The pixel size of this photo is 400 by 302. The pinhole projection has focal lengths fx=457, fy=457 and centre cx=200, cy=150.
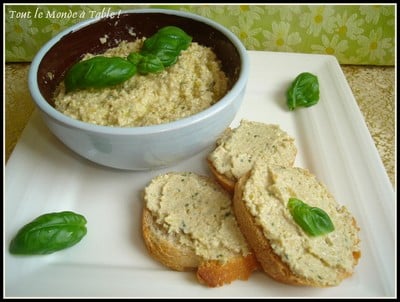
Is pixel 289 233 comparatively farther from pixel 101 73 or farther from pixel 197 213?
pixel 101 73

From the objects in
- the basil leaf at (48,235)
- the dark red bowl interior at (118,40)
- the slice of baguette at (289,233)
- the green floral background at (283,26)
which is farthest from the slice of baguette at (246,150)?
the green floral background at (283,26)

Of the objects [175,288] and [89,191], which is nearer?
[175,288]

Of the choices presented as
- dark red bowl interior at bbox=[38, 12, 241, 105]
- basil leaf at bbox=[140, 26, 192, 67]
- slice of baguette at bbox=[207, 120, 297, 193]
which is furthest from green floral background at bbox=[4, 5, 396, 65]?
slice of baguette at bbox=[207, 120, 297, 193]

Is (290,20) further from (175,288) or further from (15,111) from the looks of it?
(175,288)

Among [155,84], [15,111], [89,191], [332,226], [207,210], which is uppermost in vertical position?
[155,84]

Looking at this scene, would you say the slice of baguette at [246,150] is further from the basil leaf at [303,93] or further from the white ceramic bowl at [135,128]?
the basil leaf at [303,93]

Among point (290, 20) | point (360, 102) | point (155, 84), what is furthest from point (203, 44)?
point (360, 102)
